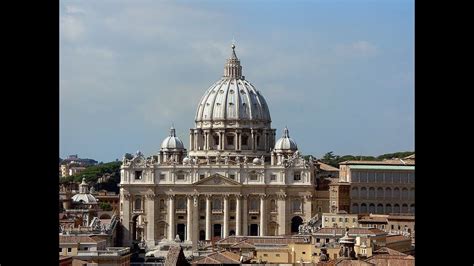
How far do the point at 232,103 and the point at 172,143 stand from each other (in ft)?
15.0

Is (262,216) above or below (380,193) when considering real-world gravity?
below

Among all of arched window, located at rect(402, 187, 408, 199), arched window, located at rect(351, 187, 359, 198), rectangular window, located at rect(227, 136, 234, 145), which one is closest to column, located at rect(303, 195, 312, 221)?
arched window, located at rect(351, 187, 359, 198)

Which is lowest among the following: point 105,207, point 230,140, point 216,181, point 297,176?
point 105,207

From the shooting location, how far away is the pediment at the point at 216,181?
6425 cm

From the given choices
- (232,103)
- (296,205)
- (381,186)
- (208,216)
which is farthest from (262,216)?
(232,103)

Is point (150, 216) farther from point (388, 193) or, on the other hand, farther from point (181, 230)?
point (388, 193)

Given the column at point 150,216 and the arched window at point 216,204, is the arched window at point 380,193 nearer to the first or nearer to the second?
the arched window at point 216,204

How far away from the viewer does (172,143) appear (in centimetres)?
7500

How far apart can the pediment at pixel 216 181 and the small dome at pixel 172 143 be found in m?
10.7

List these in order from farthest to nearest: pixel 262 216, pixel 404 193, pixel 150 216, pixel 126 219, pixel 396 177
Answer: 1. pixel 262 216
2. pixel 150 216
3. pixel 126 219
4. pixel 404 193
5. pixel 396 177
